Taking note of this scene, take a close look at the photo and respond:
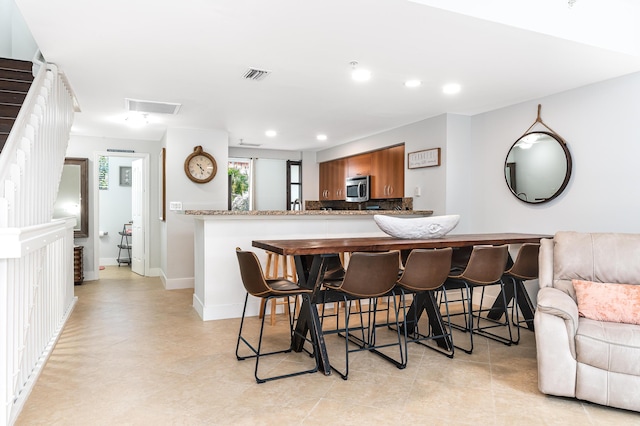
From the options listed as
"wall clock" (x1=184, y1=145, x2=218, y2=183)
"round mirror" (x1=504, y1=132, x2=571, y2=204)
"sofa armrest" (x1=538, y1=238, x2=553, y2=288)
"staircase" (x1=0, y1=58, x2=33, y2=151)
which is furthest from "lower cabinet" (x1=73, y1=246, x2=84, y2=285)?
"sofa armrest" (x1=538, y1=238, x2=553, y2=288)

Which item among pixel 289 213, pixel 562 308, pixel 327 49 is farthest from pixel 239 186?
pixel 562 308

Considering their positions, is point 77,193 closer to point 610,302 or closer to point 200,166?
point 200,166

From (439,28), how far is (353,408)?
2347 mm

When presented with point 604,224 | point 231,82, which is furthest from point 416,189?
point 231,82

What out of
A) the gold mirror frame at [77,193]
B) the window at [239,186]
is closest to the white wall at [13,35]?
the gold mirror frame at [77,193]

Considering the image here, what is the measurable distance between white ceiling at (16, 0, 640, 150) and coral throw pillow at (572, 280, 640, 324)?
5.44 feet

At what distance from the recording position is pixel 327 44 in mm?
2912

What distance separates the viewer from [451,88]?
3.97 m

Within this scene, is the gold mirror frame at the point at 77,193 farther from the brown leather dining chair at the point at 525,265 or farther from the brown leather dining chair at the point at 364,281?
the brown leather dining chair at the point at 525,265

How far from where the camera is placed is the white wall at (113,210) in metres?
→ 8.40

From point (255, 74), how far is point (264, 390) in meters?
2.45

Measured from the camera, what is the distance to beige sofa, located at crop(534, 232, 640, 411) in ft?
7.79

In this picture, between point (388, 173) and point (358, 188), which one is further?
point (358, 188)

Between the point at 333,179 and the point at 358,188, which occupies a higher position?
the point at 333,179
